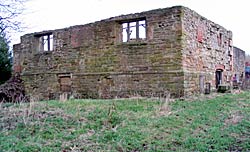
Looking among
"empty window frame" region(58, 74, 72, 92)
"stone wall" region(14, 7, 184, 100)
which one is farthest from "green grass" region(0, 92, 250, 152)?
"empty window frame" region(58, 74, 72, 92)

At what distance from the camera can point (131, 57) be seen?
1328 cm

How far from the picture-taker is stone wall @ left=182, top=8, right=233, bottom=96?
12602mm

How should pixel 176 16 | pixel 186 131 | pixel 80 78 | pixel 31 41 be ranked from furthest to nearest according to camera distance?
pixel 31 41
pixel 80 78
pixel 176 16
pixel 186 131

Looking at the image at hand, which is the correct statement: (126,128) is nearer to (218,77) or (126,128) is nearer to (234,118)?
(234,118)

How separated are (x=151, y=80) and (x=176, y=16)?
275 centimetres

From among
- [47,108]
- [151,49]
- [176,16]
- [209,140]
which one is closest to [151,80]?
[151,49]

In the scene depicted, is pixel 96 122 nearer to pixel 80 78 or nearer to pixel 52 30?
pixel 80 78

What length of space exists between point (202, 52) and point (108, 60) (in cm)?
433

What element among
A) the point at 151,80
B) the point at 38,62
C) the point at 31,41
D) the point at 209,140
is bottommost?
the point at 209,140

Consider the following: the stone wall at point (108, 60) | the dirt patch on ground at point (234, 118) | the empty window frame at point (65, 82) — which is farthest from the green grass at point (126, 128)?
the empty window frame at point (65, 82)

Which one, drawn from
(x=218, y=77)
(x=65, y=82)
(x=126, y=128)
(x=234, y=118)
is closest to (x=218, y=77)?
(x=218, y=77)

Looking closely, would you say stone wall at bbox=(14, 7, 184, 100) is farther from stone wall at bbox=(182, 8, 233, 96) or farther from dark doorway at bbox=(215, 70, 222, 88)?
dark doorway at bbox=(215, 70, 222, 88)

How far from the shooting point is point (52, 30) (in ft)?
53.4

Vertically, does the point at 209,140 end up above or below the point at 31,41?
below
